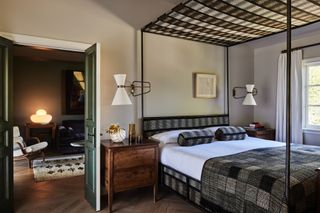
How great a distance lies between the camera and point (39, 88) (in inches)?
259

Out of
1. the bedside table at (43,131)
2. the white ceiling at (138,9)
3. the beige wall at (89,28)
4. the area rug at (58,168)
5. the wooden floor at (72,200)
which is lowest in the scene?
the wooden floor at (72,200)

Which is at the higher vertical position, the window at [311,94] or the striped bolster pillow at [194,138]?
the window at [311,94]

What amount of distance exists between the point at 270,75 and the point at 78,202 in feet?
13.6

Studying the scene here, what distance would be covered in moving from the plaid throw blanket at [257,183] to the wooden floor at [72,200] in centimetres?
71

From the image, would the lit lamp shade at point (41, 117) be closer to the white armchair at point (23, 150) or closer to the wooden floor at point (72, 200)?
the white armchair at point (23, 150)

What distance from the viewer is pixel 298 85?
4176 millimetres

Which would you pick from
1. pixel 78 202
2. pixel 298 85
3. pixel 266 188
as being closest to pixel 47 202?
pixel 78 202

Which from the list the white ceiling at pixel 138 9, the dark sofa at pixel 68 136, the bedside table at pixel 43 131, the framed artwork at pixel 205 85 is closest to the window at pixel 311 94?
the framed artwork at pixel 205 85

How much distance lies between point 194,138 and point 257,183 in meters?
1.39

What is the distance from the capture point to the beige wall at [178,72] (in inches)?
151

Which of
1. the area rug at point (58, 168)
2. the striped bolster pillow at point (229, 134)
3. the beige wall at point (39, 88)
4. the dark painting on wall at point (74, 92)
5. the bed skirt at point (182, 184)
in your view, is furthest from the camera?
the dark painting on wall at point (74, 92)

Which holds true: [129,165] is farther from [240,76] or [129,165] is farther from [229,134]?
[240,76]

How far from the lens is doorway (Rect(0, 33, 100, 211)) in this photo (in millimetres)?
2842

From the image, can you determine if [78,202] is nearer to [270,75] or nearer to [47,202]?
[47,202]
